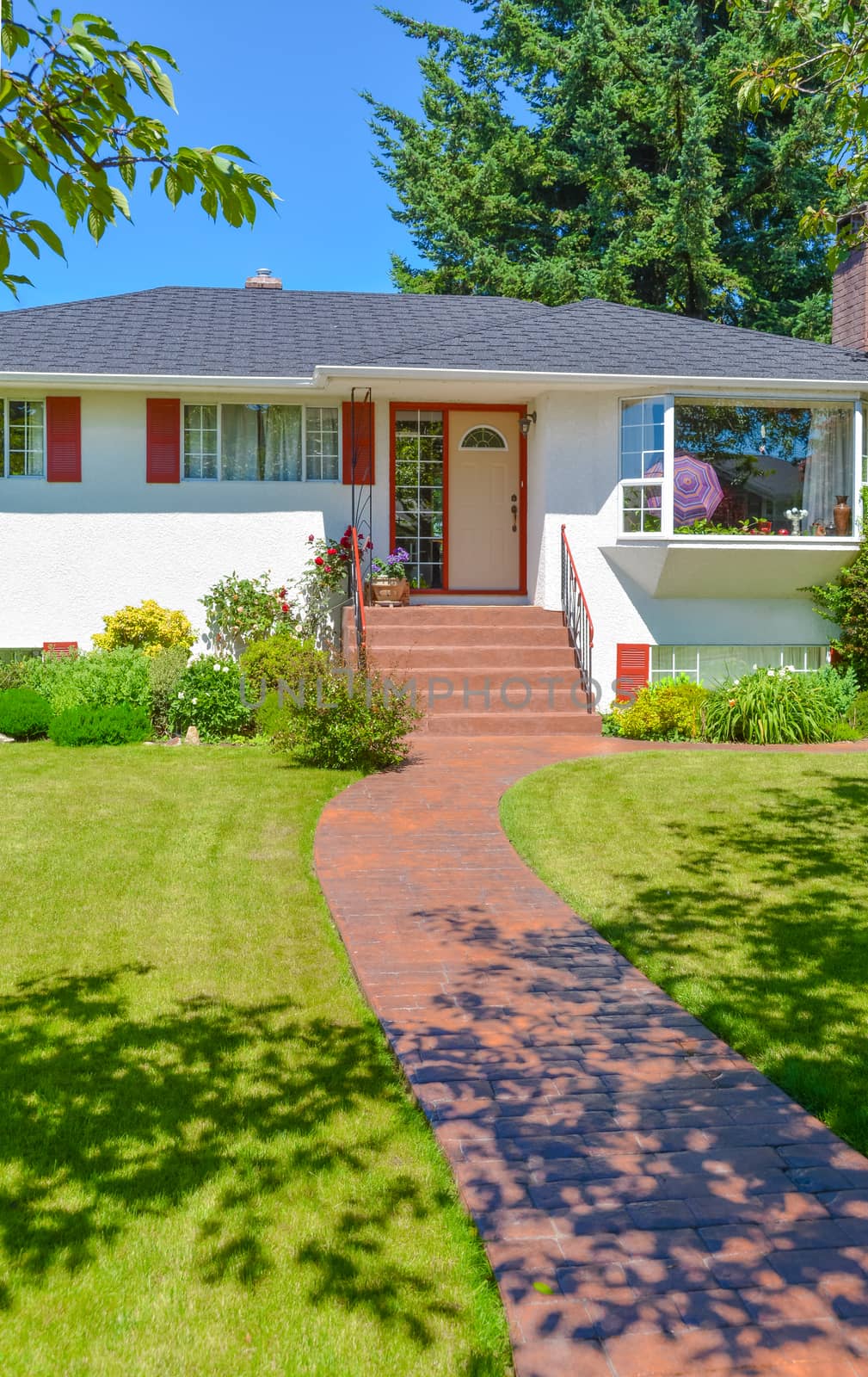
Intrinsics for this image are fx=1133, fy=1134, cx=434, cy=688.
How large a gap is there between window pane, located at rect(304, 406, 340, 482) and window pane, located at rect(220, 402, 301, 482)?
156 mm

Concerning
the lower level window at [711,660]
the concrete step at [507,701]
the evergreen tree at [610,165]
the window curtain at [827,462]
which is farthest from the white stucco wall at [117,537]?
the evergreen tree at [610,165]

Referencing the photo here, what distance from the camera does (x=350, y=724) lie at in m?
11.0

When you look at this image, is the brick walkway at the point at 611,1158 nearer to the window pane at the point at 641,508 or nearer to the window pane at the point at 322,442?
the window pane at the point at 641,508

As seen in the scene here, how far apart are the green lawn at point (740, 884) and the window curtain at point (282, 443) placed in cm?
680

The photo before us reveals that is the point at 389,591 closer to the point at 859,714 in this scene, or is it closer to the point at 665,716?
the point at 665,716

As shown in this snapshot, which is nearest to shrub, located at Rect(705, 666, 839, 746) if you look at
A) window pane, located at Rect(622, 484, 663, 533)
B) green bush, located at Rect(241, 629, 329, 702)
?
window pane, located at Rect(622, 484, 663, 533)

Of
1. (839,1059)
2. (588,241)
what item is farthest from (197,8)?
(839,1059)

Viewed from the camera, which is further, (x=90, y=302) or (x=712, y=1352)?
(x=90, y=302)

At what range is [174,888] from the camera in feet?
23.7

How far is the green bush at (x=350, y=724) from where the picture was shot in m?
11.0

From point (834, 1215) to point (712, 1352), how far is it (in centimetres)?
80

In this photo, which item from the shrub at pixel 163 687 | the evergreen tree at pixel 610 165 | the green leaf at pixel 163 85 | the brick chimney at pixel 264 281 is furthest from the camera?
the evergreen tree at pixel 610 165

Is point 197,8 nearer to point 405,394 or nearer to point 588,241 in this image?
point 405,394

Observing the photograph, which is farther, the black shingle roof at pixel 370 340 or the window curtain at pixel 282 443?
the window curtain at pixel 282 443
